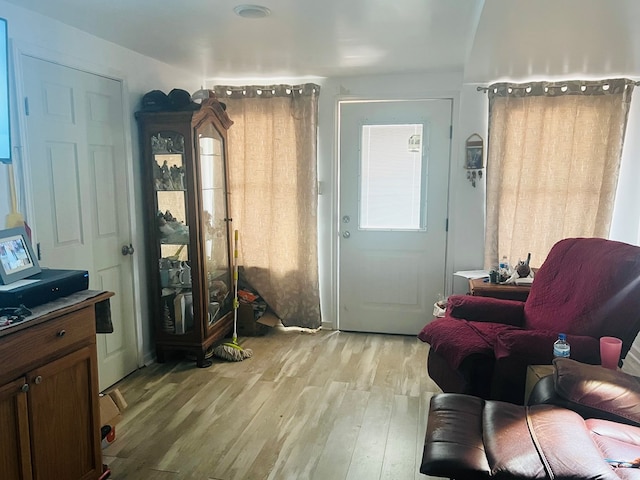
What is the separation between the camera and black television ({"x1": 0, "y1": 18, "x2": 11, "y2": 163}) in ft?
6.48

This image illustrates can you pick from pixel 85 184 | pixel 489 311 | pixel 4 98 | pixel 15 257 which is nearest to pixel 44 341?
pixel 15 257

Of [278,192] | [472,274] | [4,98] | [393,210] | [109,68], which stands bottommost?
[472,274]

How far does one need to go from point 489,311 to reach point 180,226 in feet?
7.00

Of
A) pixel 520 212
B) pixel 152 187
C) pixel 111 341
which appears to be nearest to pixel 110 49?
pixel 152 187

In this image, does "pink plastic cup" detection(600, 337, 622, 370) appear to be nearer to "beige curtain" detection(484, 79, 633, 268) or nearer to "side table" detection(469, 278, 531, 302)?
"side table" detection(469, 278, 531, 302)

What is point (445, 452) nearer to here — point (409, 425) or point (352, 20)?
point (409, 425)

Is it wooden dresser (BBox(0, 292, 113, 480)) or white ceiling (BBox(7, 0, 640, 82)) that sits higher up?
white ceiling (BBox(7, 0, 640, 82))

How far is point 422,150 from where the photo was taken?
3891mm

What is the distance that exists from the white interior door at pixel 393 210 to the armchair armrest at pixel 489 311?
42.7 inches

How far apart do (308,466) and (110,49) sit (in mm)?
2654

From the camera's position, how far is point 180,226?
3395 mm

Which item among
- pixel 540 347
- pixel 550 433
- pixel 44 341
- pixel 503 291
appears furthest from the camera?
pixel 503 291

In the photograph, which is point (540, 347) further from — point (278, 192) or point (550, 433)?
point (278, 192)

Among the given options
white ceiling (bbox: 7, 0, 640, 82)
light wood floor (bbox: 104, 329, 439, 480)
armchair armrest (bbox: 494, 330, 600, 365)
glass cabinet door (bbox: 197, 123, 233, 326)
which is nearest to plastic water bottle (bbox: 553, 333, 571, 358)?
armchair armrest (bbox: 494, 330, 600, 365)
